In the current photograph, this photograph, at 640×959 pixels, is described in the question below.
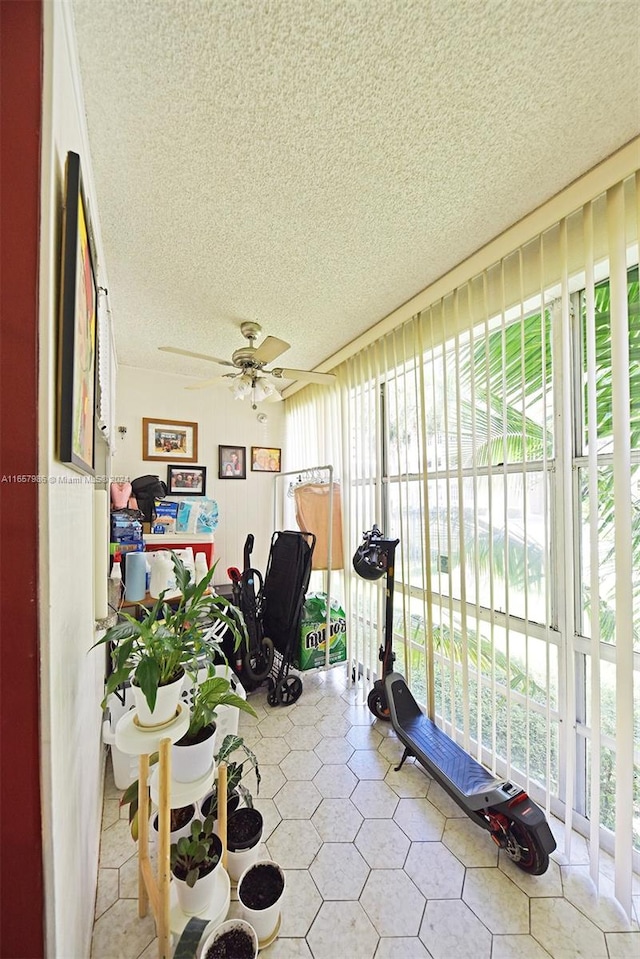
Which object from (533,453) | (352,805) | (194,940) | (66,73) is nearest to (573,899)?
(352,805)

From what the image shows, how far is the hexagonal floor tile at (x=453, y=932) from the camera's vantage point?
1.13 metres

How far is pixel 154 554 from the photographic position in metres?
2.66

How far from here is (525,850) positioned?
4.45ft

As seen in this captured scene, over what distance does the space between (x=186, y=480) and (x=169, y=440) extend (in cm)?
41

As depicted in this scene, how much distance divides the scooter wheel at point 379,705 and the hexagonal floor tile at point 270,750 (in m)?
0.57

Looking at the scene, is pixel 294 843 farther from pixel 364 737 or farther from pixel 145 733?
pixel 145 733

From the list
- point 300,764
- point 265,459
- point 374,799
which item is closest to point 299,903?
point 374,799

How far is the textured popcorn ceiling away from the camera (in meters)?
0.89

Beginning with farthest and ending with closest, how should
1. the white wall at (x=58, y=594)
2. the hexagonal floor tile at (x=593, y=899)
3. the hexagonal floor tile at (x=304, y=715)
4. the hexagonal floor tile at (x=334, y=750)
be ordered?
the hexagonal floor tile at (x=304, y=715), the hexagonal floor tile at (x=334, y=750), the hexagonal floor tile at (x=593, y=899), the white wall at (x=58, y=594)

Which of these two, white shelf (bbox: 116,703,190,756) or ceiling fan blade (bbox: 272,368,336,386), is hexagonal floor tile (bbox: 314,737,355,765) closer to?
white shelf (bbox: 116,703,190,756)

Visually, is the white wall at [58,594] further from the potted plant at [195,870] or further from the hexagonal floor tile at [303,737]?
the hexagonal floor tile at [303,737]

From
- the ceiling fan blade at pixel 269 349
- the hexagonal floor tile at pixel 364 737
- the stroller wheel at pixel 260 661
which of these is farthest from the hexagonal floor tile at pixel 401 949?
the ceiling fan blade at pixel 269 349

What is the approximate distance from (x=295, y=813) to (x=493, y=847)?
0.82m

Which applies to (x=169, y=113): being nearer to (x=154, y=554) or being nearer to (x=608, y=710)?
(x=154, y=554)
